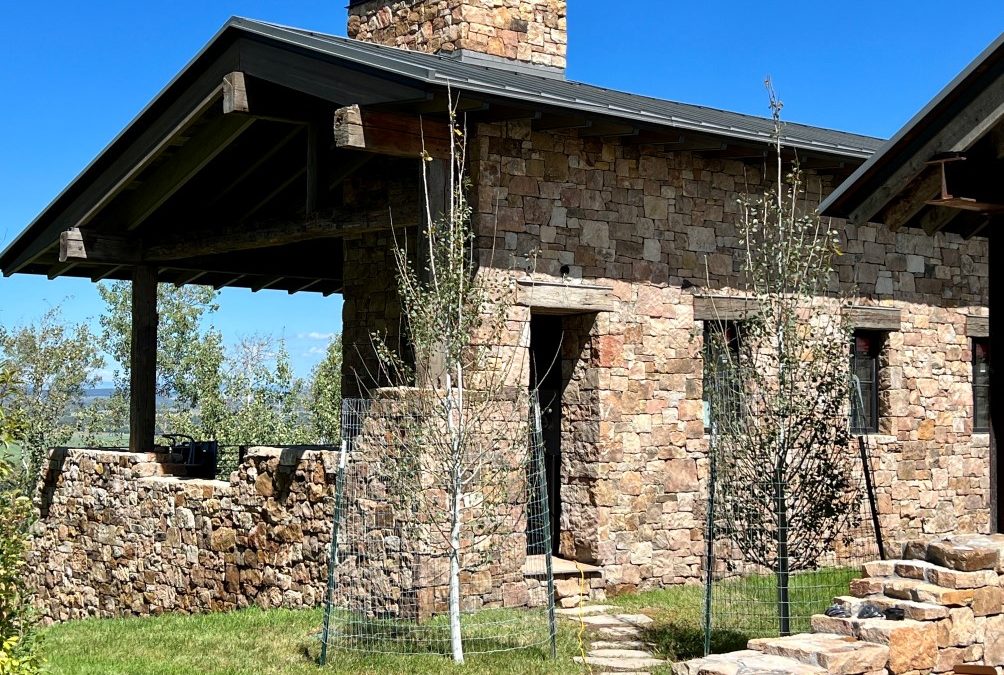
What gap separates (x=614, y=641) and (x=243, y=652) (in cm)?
270

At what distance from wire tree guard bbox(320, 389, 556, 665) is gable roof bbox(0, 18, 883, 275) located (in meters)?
2.38

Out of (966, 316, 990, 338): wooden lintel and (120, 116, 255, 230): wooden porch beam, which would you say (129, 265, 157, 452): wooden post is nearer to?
(120, 116, 255, 230): wooden porch beam

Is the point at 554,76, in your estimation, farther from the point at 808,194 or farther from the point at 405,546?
the point at 405,546

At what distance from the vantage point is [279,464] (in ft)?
36.2

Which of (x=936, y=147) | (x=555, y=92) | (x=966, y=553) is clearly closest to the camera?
(x=966, y=553)

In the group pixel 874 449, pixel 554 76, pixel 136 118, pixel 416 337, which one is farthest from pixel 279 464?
pixel 874 449

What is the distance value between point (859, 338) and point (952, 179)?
19.5 feet

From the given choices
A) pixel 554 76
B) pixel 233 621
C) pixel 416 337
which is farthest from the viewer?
pixel 554 76

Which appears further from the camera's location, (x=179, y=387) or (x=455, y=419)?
(x=179, y=387)

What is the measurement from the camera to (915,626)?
22.4 feet

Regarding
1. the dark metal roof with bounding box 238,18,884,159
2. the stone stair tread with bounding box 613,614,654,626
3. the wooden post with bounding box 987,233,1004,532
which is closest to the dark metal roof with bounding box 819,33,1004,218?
the wooden post with bounding box 987,233,1004,532

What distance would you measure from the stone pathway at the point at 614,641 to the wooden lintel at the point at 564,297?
255 centimetres

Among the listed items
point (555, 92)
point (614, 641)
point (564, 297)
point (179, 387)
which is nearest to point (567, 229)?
point (564, 297)

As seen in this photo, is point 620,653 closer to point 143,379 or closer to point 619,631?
point 619,631
